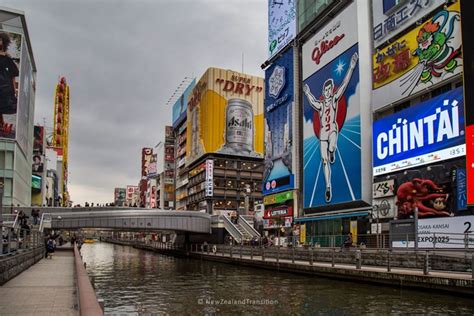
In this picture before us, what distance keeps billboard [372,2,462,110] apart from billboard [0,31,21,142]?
170 ft

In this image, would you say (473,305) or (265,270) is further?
(265,270)

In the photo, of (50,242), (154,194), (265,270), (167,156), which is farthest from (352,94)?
(154,194)

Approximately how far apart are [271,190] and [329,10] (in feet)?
98.0

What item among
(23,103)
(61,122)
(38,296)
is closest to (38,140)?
(61,122)

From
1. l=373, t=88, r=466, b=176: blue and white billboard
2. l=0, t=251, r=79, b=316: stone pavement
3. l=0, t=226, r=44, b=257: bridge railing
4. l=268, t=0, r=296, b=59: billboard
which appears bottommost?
l=0, t=251, r=79, b=316: stone pavement

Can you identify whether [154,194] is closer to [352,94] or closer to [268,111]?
[268,111]

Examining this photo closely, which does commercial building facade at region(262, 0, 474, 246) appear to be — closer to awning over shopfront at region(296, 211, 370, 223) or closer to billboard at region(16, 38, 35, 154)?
awning over shopfront at region(296, 211, 370, 223)

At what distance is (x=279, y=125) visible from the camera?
264ft

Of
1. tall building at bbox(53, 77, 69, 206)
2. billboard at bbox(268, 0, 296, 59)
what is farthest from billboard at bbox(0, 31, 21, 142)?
tall building at bbox(53, 77, 69, 206)

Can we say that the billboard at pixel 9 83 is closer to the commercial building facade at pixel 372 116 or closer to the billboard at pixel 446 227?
the commercial building facade at pixel 372 116

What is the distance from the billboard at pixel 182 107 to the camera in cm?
15109

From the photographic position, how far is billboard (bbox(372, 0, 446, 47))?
153 ft

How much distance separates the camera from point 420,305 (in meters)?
20.6

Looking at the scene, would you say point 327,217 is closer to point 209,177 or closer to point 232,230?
point 232,230
